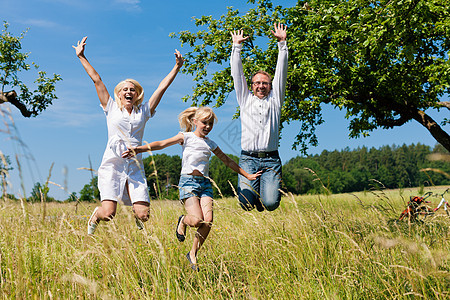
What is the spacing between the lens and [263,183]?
515cm

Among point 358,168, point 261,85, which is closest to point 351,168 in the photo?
point 358,168

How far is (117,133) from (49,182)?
217 centimetres

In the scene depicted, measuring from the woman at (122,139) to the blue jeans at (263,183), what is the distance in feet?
4.58

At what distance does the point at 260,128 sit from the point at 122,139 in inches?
76.4

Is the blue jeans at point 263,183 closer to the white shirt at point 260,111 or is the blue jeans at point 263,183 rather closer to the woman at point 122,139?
the white shirt at point 260,111

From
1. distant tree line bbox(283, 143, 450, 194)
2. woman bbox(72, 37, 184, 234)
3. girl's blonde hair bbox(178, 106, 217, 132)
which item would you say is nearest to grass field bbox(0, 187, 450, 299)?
woman bbox(72, 37, 184, 234)

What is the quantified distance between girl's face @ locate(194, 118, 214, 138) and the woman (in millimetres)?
769

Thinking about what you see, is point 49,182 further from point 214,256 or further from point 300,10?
point 300,10

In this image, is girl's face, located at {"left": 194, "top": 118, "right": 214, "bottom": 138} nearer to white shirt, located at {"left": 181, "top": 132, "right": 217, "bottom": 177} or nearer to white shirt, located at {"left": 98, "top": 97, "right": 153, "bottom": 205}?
white shirt, located at {"left": 181, "top": 132, "right": 217, "bottom": 177}

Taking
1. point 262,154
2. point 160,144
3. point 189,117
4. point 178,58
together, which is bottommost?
point 262,154

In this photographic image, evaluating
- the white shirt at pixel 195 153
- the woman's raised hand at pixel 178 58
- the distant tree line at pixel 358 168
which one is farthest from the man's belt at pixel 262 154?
the distant tree line at pixel 358 168

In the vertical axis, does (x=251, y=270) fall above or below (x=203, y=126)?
below

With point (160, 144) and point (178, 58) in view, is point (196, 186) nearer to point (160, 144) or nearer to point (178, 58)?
point (160, 144)

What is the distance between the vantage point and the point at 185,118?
4.93 metres
